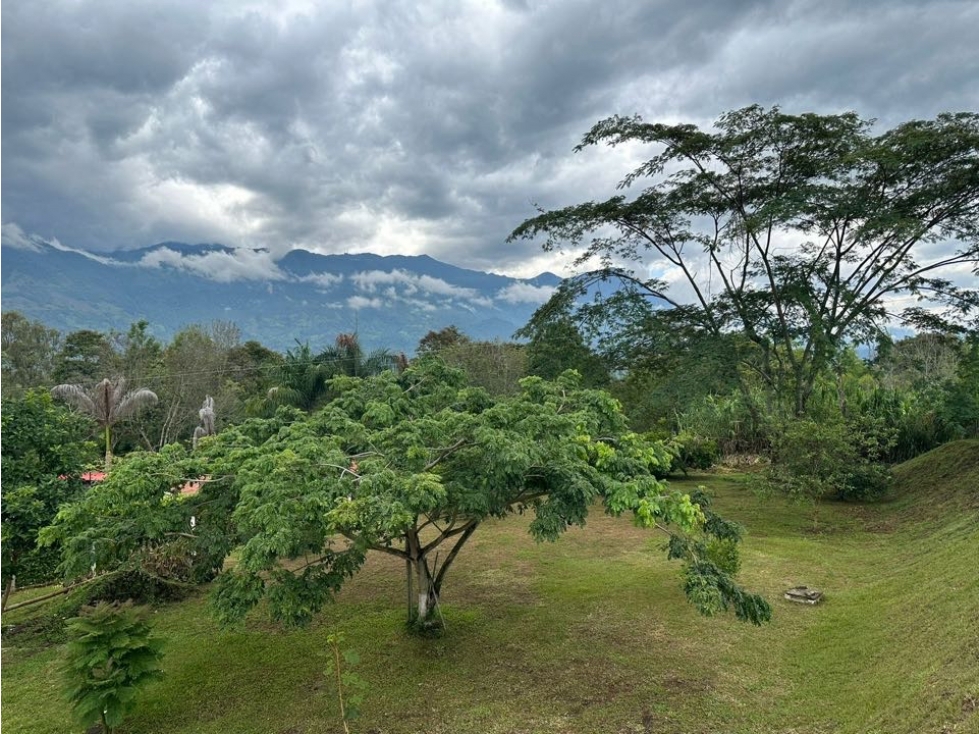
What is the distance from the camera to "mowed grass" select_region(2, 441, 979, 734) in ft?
17.0

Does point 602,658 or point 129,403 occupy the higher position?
point 129,403

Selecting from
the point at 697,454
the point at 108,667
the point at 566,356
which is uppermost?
the point at 566,356

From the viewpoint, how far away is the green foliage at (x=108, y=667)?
5113 mm

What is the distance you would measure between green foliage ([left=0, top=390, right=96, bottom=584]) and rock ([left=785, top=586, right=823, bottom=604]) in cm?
1034

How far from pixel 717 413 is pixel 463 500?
710 inches

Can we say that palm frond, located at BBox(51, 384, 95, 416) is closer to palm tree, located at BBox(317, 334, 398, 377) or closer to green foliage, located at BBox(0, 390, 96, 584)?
palm tree, located at BBox(317, 334, 398, 377)

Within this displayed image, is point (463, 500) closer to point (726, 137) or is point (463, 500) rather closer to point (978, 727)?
point (978, 727)

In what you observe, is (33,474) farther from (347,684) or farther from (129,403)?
(129,403)

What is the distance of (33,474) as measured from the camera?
7.54 m

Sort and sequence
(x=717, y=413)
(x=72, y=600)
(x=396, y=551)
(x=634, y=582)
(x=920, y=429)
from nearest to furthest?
(x=396, y=551), (x=72, y=600), (x=634, y=582), (x=920, y=429), (x=717, y=413)

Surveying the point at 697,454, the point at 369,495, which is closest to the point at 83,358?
the point at 697,454

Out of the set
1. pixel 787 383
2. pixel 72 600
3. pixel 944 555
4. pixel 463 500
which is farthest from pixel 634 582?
pixel 787 383

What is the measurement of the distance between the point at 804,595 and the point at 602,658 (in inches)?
143

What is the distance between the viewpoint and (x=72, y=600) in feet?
23.5
